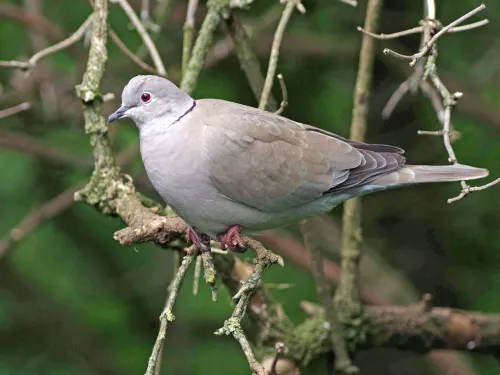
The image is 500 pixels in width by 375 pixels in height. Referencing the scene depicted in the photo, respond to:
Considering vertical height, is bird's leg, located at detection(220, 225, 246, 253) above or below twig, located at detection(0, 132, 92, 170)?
below

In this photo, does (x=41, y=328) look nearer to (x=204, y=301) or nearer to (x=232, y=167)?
(x=204, y=301)

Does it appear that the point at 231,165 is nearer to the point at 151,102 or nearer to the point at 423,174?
the point at 151,102

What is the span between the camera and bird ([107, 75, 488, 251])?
7.95 ft

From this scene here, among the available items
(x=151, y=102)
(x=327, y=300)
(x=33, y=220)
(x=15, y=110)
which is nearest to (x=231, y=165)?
(x=151, y=102)

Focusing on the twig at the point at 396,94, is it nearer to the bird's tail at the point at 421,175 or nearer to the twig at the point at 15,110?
the bird's tail at the point at 421,175

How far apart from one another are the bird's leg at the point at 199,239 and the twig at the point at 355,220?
1.01 m

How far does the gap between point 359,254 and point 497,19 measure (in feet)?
6.24

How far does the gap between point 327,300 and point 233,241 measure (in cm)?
84

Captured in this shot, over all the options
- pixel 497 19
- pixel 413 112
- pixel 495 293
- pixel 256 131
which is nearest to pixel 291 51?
pixel 413 112

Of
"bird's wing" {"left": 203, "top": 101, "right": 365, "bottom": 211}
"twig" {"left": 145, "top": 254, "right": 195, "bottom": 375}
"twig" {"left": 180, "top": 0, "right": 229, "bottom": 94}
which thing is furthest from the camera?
"twig" {"left": 180, "top": 0, "right": 229, "bottom": 94}

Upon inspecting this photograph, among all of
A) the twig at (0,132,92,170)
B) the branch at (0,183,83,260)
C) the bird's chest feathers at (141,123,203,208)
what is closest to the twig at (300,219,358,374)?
the bird's chest feathers at (141,123,203,208)

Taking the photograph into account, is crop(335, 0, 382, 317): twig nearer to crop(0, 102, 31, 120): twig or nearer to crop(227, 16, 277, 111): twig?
crop(227, 16, 277, 111): twig

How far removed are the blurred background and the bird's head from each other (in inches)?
74.8

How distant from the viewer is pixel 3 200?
4660 millimetres
